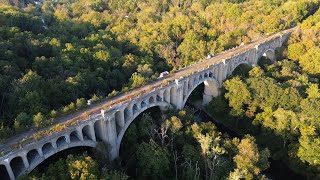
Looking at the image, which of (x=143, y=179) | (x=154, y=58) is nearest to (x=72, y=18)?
(x=154, y=58)

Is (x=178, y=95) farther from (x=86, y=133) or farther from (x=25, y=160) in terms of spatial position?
(x=25, y=160)

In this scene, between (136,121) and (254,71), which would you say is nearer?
(136,121)

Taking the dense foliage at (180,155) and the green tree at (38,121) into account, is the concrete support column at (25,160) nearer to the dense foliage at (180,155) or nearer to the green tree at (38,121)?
the dense foliage at (180,155)

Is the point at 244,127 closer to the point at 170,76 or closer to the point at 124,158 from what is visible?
the point at 170,76

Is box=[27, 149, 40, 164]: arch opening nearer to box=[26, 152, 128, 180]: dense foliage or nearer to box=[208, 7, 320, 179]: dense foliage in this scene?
box=[26, 152, 128, 180]: dense foliage

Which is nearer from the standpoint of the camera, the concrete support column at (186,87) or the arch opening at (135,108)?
the arch opening at (135,108)

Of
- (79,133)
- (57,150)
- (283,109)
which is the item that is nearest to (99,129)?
(79,133)

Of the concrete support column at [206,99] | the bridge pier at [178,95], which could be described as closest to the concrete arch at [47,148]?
the bridge pier at [178,95]
